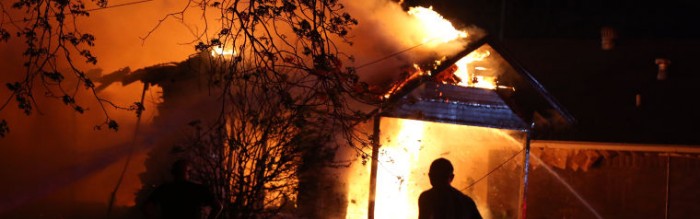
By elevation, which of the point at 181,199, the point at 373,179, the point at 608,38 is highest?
the point at 608,38

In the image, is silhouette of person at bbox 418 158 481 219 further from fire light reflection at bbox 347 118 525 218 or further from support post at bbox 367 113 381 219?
fire light reflection at bbox 347 118 525 218

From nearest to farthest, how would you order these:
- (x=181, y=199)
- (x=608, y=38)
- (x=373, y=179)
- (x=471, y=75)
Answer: (x=181, y=199) < (x=373, y=179) < (x=471, y=75) < (x=608, y=38)

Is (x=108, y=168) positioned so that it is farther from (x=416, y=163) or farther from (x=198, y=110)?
(x=416, y=163)

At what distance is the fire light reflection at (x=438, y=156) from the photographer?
29.7ft

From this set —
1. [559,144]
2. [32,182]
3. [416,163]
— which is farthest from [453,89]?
[559,144]

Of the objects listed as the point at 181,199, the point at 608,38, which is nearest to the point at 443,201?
the point at 181,199

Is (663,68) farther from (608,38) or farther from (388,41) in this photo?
(388,41)

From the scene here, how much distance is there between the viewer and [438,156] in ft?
31.6

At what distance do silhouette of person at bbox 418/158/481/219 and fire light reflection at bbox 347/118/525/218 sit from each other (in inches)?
99.9

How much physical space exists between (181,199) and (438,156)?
3.91 metres

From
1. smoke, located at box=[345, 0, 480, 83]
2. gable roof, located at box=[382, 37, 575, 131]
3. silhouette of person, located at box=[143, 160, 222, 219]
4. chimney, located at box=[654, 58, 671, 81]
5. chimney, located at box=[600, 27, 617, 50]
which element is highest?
chimney, located at box=[600, 27, 617, 50]

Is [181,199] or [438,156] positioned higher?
[438,156]

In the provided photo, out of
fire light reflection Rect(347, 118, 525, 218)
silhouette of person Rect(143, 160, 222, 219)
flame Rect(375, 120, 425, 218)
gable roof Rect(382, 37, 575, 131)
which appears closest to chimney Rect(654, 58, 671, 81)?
gable roof Rect(382, 37, 575, 131)

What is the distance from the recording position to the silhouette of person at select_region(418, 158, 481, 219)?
6.20 m
